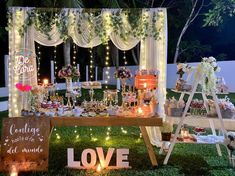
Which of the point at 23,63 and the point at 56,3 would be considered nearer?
the point at 23,63

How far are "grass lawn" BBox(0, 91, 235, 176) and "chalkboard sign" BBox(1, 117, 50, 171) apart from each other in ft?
0.49

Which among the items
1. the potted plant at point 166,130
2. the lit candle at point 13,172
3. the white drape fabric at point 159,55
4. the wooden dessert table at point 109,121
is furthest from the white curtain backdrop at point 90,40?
the lit candle at point 13,172

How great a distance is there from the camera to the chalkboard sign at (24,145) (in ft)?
16.2

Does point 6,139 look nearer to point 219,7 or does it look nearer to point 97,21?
point 97,21

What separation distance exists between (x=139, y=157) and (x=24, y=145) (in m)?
1.66

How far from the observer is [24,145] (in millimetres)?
4984

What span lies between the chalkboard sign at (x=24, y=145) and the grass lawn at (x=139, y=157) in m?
0.15

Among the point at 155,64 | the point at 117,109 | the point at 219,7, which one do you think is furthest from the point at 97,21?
the point at 219,7

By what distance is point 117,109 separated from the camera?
5340 mm

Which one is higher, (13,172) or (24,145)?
(24,145)

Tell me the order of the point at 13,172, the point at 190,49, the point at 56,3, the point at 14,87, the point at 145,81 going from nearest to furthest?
the point at 13,172
the point at 145,81
the point at 14,87
the point at 56,3
the point at 190,49

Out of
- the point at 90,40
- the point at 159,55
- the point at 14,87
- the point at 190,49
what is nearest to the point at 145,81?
the point at 159,55

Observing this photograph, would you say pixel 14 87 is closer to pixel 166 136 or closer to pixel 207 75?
pixel 166 136

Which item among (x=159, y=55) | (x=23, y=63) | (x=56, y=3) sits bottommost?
(x=23, y=63)
